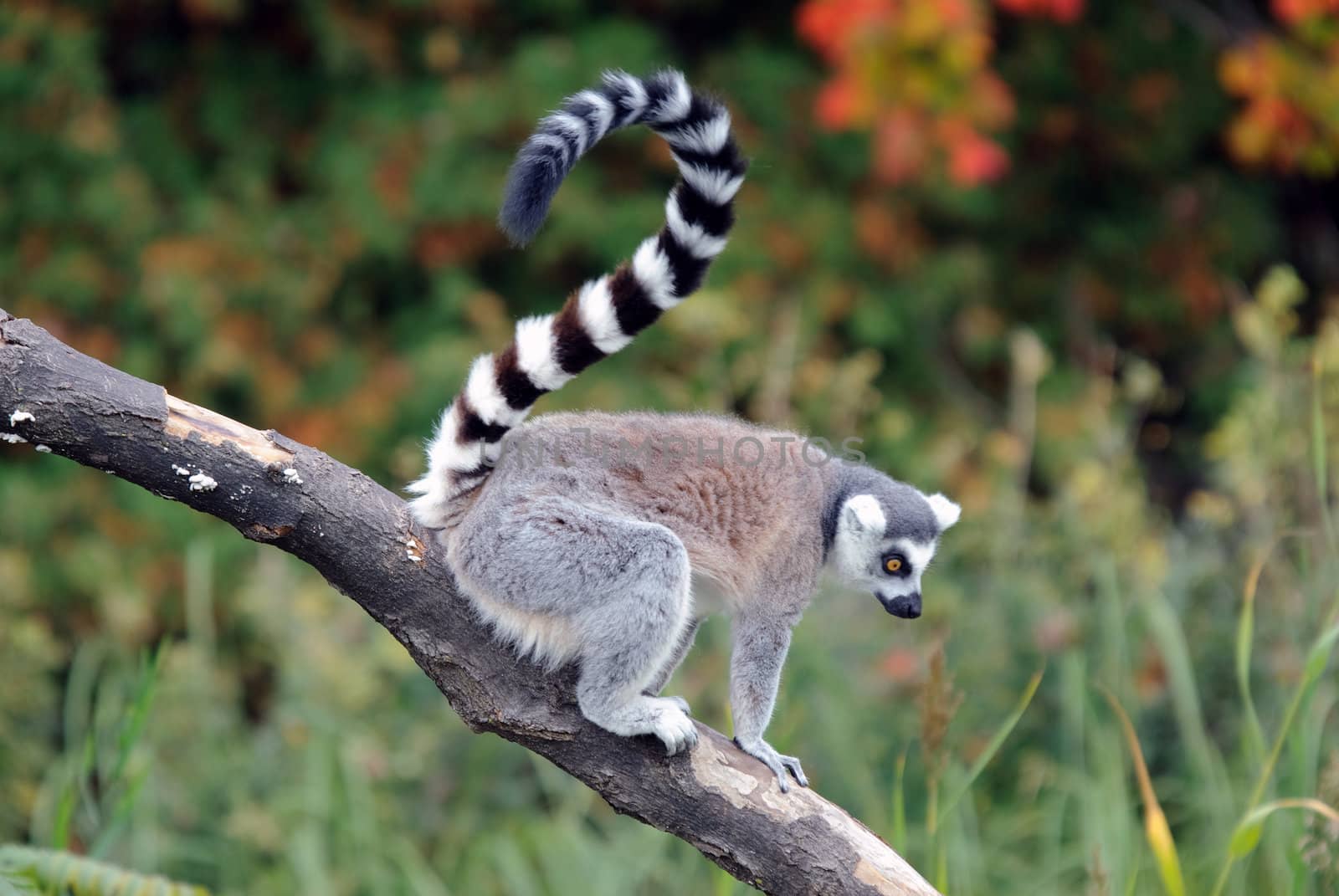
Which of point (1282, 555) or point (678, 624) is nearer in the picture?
point (678, 624)

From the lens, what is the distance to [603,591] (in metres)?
2.80

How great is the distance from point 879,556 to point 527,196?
140 centimetres

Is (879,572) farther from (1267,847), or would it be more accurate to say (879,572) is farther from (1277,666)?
(1277,666)

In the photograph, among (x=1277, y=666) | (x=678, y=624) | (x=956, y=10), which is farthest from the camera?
(x=956, y=10)

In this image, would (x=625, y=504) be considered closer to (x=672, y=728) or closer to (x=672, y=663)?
(x=672, y=663)

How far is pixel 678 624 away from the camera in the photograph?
2.84m

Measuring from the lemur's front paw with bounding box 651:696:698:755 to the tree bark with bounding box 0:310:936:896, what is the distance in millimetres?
35

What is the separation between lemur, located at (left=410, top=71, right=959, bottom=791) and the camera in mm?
2719

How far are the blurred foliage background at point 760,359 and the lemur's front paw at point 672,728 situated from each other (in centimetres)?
99

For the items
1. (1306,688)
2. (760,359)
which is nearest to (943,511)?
(1306,688)

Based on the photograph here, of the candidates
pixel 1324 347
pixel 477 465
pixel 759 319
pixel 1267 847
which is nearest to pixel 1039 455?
pixel 759 319

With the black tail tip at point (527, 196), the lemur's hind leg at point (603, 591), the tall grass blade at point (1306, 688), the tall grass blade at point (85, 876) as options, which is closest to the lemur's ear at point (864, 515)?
the lemur's hind leg at point (603, 591)

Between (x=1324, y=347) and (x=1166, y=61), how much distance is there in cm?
372

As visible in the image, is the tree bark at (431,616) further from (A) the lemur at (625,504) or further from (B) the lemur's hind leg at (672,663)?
(B) the lemur's hind leg at (672,663)
